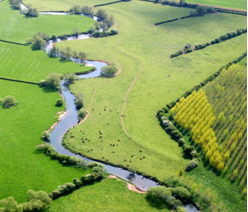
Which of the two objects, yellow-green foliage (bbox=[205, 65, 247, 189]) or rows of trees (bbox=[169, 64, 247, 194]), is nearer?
rows of trees (bbox=[169, 64, 247, 194])

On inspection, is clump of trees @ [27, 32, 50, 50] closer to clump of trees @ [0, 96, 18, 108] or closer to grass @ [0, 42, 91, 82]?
grass @ [0, 42, 91, 82]

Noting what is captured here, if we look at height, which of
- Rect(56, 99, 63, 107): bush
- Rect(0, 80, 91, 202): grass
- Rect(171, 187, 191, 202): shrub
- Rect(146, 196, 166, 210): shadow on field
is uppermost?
Rect(171, 187, 191, 202): shrub

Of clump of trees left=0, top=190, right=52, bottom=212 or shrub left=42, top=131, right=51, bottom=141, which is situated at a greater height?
shrub left=42, top=131, right=51, bottom=141

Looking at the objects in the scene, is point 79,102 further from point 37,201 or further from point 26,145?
point 37,201

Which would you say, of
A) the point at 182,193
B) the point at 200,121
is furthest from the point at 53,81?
the point at 182,193

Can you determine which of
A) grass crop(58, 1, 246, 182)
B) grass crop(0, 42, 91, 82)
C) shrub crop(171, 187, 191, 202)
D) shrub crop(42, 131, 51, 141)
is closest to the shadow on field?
shrub crop(171, 187, 191, 202)

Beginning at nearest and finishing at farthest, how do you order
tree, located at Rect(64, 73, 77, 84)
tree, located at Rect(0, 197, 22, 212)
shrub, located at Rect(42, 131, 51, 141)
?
tree, located at Rect(0, 197, 22, 212) → shrub, located at Rect(42, 131, 51, 141) → tree, located at Rect(64, 73, 77, 84)

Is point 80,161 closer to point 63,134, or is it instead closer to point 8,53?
point 63,134

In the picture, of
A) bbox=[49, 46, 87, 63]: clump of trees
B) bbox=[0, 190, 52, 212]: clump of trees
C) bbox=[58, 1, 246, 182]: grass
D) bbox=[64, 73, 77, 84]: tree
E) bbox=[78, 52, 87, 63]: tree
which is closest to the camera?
bbox=[0, 190, 52, 212]: clump of trees
